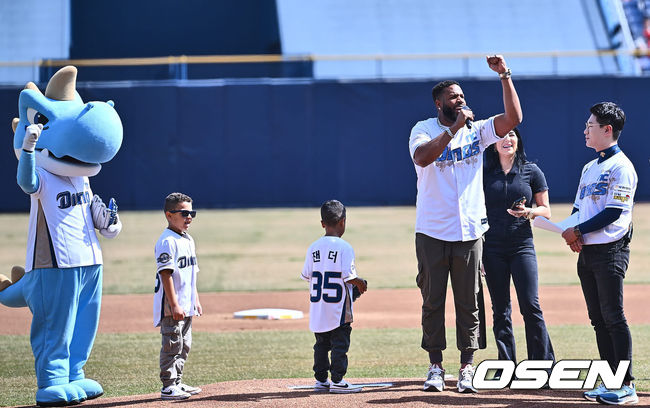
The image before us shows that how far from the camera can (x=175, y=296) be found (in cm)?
604

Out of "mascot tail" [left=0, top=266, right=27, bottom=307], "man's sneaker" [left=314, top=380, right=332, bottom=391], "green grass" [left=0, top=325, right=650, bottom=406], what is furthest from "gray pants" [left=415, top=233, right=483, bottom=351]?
"mascot tail" [left=0, top=266, right=27, bottom=307]

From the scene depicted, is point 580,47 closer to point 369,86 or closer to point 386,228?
point 369,86

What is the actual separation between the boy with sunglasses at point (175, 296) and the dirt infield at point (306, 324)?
0.20 m

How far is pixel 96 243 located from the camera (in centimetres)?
634

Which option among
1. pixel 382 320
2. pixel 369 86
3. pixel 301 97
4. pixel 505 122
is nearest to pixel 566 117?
pixel 369 86

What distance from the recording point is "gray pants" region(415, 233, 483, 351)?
604 centimetres

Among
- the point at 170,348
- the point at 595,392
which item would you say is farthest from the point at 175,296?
the point at 595,392

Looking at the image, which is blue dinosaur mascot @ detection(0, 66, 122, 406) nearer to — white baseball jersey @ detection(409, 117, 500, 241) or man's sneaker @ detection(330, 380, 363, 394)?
man's sneaker @ detection(330, 380, 363, 394)

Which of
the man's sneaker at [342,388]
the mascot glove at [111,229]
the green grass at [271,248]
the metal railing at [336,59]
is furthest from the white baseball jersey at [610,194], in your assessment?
the metal railing at [336,59]

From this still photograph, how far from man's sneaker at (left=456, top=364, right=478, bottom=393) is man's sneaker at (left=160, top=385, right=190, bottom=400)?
183cm

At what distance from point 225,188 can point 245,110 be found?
2206 millimetres

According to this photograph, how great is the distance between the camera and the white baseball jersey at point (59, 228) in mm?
6055

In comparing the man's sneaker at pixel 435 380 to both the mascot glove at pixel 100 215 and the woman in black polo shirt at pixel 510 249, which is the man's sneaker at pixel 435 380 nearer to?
the woman in black polo shirt at pixel 510 249

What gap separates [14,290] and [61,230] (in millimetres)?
575
